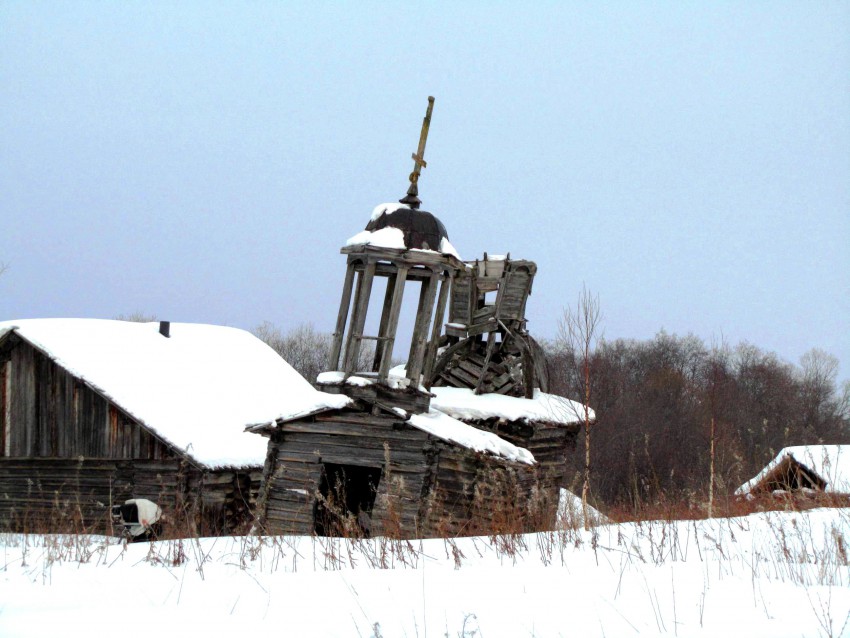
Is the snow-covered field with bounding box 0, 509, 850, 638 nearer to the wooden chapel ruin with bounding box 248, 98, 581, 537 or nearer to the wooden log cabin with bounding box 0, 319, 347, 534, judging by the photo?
the wooden chapel ruin with bounding box 248, 98, 581, 537

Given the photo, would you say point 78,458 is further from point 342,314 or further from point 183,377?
point 342,314

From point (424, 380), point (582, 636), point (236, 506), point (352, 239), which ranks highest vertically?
point (352, 239)

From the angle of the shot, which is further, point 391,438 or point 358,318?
point 358,318

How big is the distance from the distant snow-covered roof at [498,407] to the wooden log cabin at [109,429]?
4.78m

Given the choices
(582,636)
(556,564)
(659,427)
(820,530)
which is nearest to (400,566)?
(556,564)

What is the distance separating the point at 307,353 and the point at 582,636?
57.1 metres

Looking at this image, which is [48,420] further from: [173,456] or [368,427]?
[368,427]

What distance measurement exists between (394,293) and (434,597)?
10897 mm

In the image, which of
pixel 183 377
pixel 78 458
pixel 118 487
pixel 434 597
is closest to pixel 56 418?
pixel 78 458

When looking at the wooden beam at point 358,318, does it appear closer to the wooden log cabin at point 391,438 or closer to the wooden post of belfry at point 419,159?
the wooden log cabin at point 391,438

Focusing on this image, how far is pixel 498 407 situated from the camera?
2045cm

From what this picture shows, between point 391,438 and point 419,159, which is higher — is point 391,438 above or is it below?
below

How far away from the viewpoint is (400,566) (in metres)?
5.72

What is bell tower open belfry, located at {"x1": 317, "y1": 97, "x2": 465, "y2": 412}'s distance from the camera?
15.0 meters
